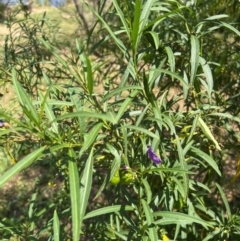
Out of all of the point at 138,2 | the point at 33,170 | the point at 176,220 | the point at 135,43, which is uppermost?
the point at 138,2

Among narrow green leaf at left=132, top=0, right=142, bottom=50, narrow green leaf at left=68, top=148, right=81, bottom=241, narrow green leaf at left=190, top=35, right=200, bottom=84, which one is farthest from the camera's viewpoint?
narrow green leaf at left=190, top=35, right=200, bottom=84

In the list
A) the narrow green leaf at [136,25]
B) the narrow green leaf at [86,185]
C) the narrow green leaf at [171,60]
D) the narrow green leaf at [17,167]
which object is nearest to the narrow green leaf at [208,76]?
the narrow green leaf at [171,60]

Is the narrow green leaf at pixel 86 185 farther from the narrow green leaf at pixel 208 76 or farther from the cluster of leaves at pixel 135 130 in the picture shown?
the narrow green leaf at pixel 208 76

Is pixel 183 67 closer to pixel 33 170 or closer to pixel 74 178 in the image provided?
pixel 74 178

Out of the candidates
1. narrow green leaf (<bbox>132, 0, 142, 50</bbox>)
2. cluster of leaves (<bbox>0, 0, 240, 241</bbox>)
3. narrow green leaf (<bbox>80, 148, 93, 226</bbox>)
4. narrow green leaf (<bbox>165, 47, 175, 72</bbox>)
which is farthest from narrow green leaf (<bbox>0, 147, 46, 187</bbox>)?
narrow green leaf (<bbox>165, 47, 175, 72</bbox>)

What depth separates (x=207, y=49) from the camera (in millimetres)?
1832

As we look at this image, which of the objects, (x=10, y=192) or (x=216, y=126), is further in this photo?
(x=10, y=192)

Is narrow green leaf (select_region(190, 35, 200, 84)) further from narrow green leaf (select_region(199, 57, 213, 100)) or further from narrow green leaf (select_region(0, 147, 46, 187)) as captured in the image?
narrow green leaf (select_region(0, 147, 46, 187))

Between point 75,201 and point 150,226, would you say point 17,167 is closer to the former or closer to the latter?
point 75,201

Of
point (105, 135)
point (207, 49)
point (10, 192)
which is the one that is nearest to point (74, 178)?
point (105, 135)

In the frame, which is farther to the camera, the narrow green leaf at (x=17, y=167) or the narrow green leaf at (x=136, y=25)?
the narrow green leaf at (x=136, y=25)

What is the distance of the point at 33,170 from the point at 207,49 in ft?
7.01

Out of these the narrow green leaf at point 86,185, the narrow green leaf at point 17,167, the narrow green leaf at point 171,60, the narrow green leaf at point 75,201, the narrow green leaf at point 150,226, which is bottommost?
the narrow green leaf at point 150,226

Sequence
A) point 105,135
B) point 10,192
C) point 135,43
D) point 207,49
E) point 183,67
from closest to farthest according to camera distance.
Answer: point 135,43 < point 105,135 < point 183,67 < point 207,49 < point 10,192
